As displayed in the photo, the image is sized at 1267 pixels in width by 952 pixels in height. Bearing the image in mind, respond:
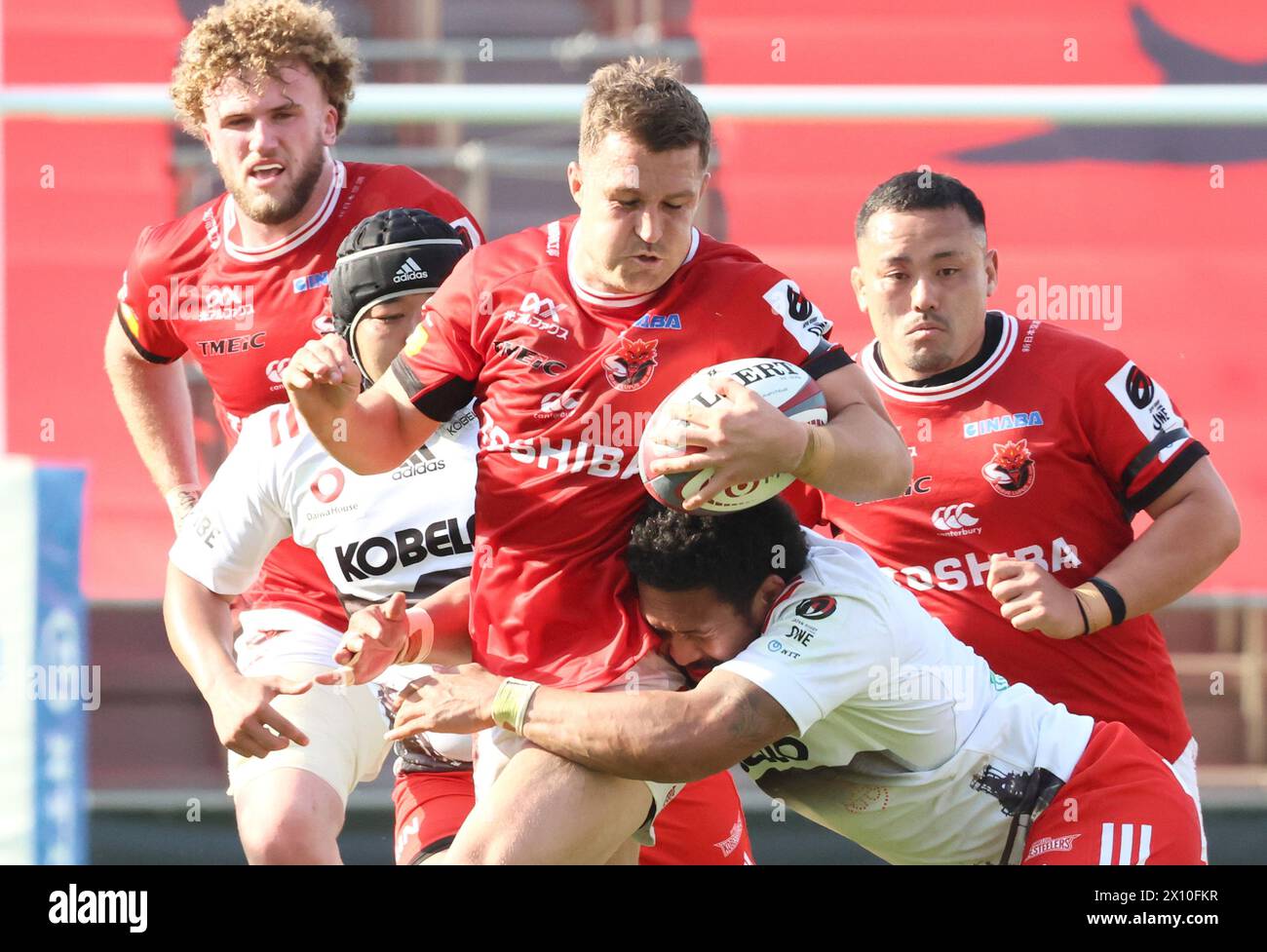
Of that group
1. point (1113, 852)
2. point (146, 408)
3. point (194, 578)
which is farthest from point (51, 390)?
point (1113, 852)

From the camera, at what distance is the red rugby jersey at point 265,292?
432cm

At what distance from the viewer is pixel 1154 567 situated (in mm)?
3750

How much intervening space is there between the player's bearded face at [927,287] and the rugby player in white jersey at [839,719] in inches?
29.0

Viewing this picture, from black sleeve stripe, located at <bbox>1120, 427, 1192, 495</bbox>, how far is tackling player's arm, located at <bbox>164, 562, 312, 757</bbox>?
6.43ft

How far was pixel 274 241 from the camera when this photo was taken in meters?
4.47

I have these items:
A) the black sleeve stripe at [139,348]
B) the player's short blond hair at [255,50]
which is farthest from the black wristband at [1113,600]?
the black sleeve stripe at [139,348]

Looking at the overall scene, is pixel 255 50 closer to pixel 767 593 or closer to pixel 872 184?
pixel 767 593

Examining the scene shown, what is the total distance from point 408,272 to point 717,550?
43.2 inches

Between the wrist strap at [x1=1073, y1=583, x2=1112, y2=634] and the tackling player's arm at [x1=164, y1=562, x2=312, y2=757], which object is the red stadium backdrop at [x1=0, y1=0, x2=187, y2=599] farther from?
the wrist strap at [x1=1073, y1=583, x2=1112, y2=634]

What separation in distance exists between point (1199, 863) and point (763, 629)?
1092 mm

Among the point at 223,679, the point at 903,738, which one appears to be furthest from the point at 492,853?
the point at 903,738

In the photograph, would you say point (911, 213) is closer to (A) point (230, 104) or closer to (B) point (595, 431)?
(B) point (595, 431)

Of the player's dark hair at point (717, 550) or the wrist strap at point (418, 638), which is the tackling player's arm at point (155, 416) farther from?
the player's dark hair at point (717, 550)

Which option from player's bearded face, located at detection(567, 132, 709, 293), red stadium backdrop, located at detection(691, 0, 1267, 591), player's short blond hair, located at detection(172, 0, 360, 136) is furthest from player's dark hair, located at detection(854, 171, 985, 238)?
red stadium backdrop, located at detection(691, 0, 1267, 591)
